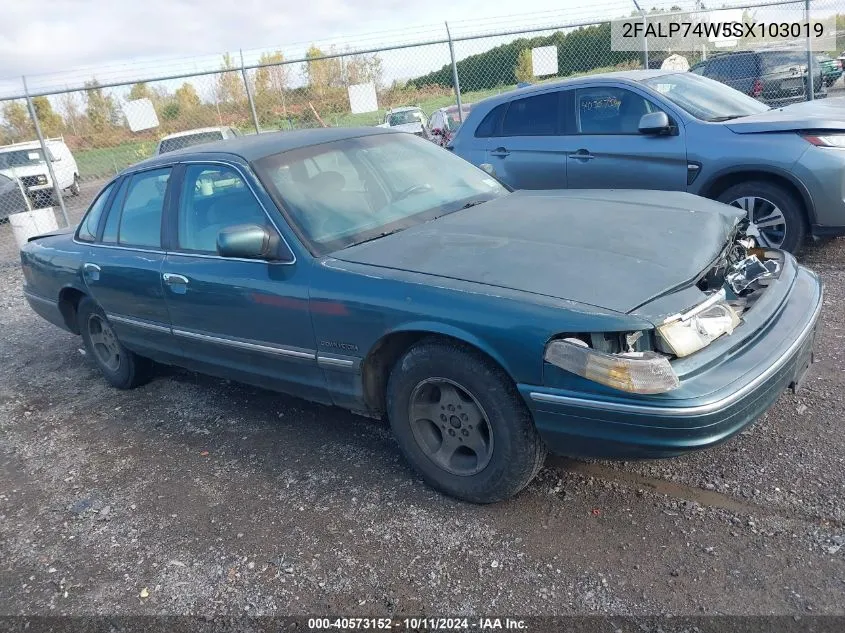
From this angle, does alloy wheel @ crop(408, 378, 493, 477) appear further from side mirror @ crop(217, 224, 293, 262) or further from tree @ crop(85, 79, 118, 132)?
tree @ crop(85, 79, 118, 132)

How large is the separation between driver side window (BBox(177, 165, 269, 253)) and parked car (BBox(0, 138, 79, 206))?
45.2ft

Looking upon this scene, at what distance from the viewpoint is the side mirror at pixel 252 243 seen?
10.7 ft

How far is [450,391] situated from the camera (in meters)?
2.98

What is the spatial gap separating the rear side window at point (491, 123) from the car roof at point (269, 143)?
281 cm

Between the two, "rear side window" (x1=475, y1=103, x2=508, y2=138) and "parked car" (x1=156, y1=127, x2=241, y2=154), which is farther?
"parked car" (x1=156, y1=127, x2=241, y2=154)

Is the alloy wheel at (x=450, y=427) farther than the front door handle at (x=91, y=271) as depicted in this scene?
No

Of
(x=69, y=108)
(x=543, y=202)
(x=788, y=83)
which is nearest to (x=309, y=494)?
(x=543, y=202)

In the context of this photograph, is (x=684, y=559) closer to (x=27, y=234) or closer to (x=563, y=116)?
(x=563, y=116)

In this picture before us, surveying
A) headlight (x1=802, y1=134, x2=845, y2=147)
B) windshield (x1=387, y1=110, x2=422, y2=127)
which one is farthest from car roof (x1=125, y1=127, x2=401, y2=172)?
windshield (x1=387, y1=110, x2=422, y2=127)

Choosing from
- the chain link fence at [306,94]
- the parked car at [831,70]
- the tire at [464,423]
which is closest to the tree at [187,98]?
the chain link fence at [306,94]

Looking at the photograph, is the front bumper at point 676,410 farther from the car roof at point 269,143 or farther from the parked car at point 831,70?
the parked car at point 831,70

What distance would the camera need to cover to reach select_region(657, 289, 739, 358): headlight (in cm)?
250

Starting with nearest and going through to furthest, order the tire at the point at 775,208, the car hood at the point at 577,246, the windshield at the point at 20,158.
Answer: the car hood at the point at 577,246 < the tire at the point at 775,208 < the windshield at the point at 20,158

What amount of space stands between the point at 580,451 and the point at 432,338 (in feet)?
2.47
